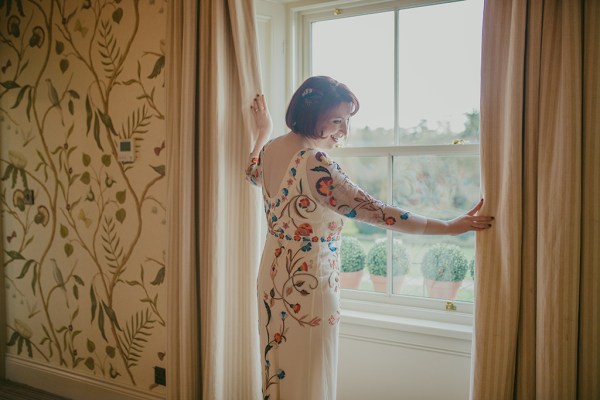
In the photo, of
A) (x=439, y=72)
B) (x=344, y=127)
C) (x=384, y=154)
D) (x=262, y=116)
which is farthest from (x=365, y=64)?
(x=344, y=127)

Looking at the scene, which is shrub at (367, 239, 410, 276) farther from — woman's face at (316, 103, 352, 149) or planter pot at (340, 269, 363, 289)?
woman's face at (316, 103, 352, 149)

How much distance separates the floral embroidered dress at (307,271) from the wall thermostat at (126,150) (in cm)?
106

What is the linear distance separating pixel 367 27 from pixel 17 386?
2.88 metres

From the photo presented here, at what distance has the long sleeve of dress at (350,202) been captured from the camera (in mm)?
1440

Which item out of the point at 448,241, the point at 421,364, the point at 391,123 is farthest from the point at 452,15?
the point at 421,364

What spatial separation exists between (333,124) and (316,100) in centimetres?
10

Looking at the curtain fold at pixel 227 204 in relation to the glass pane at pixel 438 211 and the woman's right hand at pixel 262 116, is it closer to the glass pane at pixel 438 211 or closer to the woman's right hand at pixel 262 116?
the woman's right hand at pixel 262 116

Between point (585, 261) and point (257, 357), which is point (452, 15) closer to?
point (585, 261)

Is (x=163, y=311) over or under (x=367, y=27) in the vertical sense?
under

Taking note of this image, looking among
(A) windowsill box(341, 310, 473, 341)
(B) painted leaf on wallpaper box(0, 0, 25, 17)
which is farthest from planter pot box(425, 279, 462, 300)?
(B) painted leaf on wallpaper box(0, 0, 25, 17)

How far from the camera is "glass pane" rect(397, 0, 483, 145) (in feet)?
6.53

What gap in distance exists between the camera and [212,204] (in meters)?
1.95

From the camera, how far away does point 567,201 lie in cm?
137

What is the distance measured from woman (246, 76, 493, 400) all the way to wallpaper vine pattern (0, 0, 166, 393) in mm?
916
